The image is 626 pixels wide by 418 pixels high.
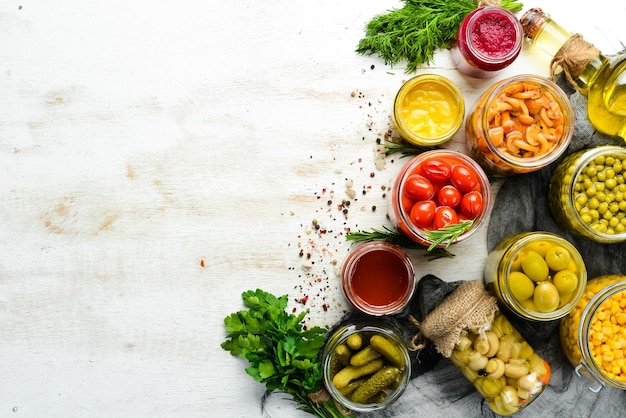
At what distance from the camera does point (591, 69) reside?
1.67 metres

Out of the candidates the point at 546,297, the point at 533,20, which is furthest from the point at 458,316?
the point at 533,20

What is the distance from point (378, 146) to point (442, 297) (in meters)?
0.50

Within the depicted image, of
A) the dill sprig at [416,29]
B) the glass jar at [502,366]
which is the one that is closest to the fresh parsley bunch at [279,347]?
the glass jar at [502,366]

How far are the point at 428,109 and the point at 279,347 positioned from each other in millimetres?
830

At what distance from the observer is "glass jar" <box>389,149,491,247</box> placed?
1.57 meters

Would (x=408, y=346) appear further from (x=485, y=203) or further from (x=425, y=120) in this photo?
(x=425, y=120)

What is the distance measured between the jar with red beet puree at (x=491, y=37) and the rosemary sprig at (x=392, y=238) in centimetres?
56

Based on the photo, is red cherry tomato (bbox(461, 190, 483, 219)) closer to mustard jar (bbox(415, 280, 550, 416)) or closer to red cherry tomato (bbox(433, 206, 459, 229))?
red cherry tomato (bbox(433, 206, 459, 229))

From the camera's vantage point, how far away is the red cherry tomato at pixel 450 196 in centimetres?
157

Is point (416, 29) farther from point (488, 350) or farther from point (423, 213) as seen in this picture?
point (488, 350)

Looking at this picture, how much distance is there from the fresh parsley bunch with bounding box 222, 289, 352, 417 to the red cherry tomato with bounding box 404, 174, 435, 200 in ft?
1.54

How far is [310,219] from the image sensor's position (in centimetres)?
178

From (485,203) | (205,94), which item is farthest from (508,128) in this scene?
(205,94)

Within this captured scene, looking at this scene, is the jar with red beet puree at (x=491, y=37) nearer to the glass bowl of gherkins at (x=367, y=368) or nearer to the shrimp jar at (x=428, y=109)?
the shrimp jar at (x=428, y=109)
